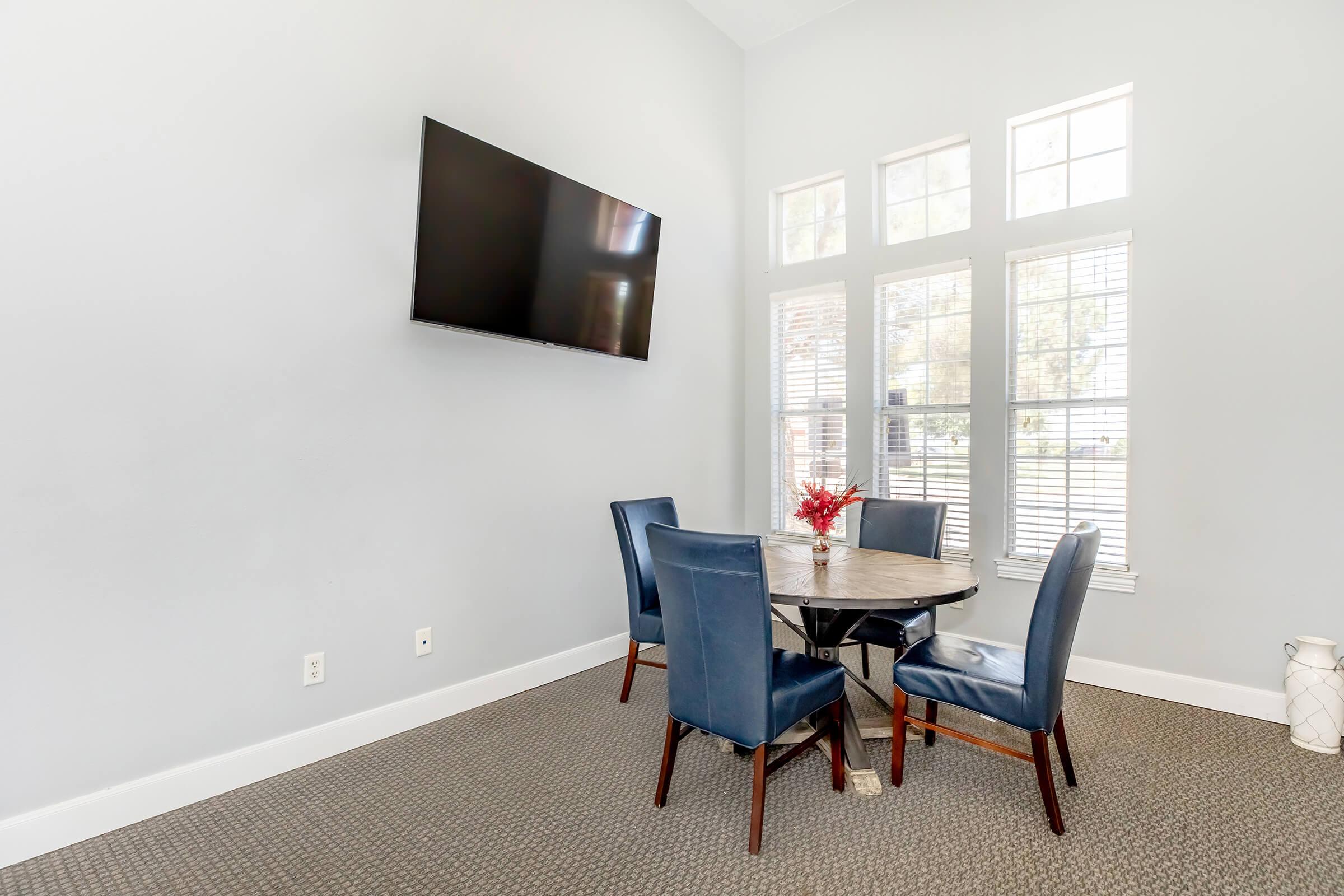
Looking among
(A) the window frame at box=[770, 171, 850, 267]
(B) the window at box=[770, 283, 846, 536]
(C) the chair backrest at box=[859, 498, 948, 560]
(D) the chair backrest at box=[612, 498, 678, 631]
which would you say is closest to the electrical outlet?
(D) the chair backrest at box=[612, 498, 678, 631]

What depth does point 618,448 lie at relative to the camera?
12.2ft

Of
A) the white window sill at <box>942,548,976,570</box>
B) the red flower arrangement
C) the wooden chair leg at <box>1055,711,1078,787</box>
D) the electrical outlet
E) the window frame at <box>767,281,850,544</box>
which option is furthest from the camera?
the window frame at <box>767,281,850,544</box>

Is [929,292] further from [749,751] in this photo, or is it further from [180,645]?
[180,645]

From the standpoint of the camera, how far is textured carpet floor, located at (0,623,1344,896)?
1.79m

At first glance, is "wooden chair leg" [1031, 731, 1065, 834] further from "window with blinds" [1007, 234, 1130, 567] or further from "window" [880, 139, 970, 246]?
"window" [880, 139, 970, 246]

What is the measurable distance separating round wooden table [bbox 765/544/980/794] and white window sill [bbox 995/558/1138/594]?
986 mm

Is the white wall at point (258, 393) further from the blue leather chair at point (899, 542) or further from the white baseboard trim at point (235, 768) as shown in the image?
the blue leather chair at point (899, 542)

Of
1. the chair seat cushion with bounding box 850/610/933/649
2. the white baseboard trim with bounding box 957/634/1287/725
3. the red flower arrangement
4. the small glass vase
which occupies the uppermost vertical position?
the red flower arrangement

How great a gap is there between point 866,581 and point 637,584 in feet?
3.55

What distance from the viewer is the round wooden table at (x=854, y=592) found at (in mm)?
2102

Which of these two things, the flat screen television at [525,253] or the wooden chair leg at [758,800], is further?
the flat screen television at [525,253]

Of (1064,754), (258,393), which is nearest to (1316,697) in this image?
(1064,754)

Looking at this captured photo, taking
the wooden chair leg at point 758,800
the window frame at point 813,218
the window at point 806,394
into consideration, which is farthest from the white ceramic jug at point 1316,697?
the window frame at point 813,218

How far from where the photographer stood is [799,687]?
200cm
